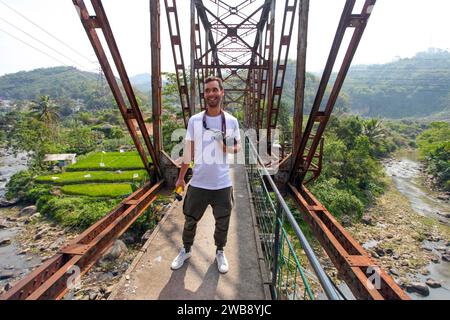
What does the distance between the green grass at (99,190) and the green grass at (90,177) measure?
4.44 feet

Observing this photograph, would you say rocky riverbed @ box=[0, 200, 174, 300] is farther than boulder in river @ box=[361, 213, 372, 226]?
No

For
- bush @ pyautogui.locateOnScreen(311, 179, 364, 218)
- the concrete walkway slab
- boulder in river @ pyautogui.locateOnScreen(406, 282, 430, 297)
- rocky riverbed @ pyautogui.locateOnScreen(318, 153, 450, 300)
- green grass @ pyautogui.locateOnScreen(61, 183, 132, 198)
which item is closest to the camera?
the concrete walkway slab

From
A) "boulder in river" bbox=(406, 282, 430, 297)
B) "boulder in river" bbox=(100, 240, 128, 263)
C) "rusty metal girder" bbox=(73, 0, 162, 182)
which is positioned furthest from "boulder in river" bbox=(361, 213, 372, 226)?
"rusty metal girder" bbox=(73, 0, 162, 182)

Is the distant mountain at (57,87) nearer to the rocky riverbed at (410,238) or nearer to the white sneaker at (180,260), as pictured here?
the rocky riverbed at (410,238)

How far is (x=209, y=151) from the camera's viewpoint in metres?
2.55

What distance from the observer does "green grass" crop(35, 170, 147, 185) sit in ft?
76.2

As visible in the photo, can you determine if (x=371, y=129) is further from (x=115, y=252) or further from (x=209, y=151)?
(x=209, y=151)

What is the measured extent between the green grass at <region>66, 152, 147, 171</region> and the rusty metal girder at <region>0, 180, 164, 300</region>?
84.6 ft

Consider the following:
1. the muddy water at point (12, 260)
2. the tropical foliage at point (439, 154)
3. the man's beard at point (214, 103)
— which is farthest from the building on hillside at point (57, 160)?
the tropical foliage at point (439, 154)

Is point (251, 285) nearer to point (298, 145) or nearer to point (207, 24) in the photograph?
point (298, 145)

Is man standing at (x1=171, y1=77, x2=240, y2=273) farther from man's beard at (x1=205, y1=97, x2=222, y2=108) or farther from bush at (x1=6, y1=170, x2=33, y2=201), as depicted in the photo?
bush at (x1=6, y1=170, x2=33, y2=201)

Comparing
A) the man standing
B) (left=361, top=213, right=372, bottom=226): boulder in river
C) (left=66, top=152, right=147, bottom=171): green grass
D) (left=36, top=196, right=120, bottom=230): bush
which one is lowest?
(left=361, top=213, right=372, bottom=226): boulder in river

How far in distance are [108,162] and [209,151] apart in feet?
97.5
